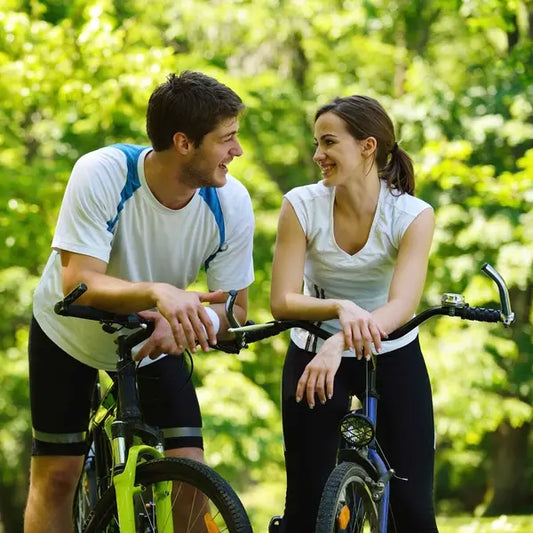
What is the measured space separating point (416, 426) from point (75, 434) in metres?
1.21

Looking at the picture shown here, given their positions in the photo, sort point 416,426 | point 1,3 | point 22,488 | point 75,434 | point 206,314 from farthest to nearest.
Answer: point 22,488 < point 1,3 < point 75,434 < point 416,426 < point 206,314

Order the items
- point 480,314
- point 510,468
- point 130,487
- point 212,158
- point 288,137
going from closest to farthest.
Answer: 1. point 130,487
2. point 480,314
3. point 212,158
4. point 288,137
5. point 510,468

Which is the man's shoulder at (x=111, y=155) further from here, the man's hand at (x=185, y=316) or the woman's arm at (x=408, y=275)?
the woman's arm at (x=408, y=275)

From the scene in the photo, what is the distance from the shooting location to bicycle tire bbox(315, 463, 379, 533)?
9.78ft

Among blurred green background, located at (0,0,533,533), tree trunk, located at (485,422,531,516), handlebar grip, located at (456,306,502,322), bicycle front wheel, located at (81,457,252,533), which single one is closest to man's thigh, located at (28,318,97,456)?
bicycle front wheel, located at (81,457,252,533)

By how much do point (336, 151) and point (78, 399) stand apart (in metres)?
1.26

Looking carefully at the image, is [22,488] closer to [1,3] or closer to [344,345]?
[1,3]

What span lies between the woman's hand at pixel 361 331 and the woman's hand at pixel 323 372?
43mm

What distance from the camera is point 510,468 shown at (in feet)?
51.6

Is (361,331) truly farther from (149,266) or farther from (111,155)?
(111,155)

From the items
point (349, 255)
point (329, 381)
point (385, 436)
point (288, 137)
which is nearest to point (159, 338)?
point (329, 381)

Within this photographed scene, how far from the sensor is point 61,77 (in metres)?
9.78

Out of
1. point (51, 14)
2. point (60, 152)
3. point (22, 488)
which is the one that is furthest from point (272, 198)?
point (22, 488)

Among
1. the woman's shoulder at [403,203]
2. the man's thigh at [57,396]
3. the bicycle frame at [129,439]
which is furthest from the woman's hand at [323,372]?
the man's thigh at [57,396]
